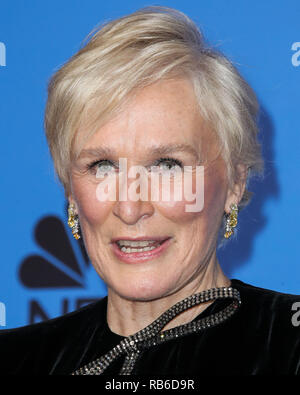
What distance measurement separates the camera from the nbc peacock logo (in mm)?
2162

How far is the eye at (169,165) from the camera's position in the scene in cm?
142

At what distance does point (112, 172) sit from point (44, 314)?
2.93 ft

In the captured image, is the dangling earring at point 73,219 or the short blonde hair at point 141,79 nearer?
the short blonde hair at point 141,79

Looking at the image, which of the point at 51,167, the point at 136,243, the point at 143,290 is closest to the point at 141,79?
the point at 136,243

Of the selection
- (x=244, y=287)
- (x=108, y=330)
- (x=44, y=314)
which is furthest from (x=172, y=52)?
(x=44, y=314)

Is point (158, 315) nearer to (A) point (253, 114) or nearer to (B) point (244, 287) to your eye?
(B) point (244, 287)

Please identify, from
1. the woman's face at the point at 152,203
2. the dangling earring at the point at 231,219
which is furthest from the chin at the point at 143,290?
the dangling earring at the point at 231,219

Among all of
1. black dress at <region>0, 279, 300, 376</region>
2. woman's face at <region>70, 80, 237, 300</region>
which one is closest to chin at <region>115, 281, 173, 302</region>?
woman's face at <region>70, 80, 237, 300</region>

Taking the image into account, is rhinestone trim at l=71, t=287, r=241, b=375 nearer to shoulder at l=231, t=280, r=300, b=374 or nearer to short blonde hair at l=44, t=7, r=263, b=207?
shoulder at l=231, t=280, r=300, b=374

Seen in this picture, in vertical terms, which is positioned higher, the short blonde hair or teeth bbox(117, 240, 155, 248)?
the short blonde hair

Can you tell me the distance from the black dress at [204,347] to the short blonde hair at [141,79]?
33 cm

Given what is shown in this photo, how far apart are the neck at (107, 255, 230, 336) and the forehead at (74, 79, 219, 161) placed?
343mm

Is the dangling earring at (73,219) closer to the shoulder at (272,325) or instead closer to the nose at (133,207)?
the nose at (133,207)

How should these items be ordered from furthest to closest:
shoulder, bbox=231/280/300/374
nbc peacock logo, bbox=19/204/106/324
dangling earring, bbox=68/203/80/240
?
nbc peacock logo, bbox=19/204/106/324 < dangling earring, bbox=68/203/80/240 < shoulder, bbox=231/280/300/374
